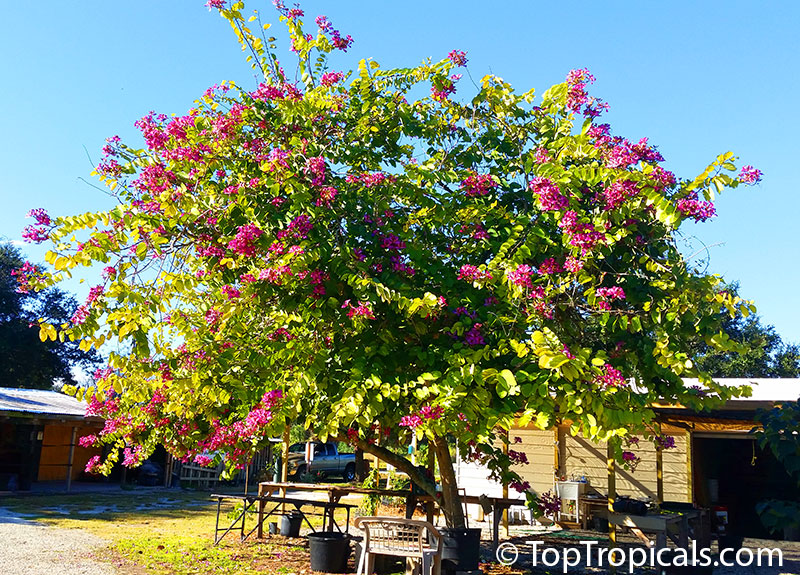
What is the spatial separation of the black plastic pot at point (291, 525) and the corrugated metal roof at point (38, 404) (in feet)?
25.2

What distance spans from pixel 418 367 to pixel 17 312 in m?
34.4

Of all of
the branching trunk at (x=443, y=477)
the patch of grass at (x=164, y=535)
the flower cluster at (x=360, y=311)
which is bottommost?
the patch of grass at (x=164, y=535)

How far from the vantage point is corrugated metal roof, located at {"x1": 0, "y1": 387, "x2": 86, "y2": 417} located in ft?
64.6

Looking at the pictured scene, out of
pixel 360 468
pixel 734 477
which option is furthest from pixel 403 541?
pixel 360 468

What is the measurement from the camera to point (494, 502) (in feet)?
37.7

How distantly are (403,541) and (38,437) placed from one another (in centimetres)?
1861

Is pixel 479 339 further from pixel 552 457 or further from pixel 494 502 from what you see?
pixel 552 457

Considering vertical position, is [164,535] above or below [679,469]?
below

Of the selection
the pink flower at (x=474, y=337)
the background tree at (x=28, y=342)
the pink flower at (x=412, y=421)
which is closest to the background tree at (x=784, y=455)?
the pink flower at (x=474, y=337)

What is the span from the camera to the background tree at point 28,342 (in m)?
34.3

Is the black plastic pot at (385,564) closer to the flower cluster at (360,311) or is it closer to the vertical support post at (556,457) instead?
the flower cluster at (360,311)

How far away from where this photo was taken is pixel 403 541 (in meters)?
8.09

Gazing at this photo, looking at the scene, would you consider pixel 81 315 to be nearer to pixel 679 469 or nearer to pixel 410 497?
pixel 410 497

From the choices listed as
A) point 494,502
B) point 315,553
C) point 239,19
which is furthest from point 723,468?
point 239,19
